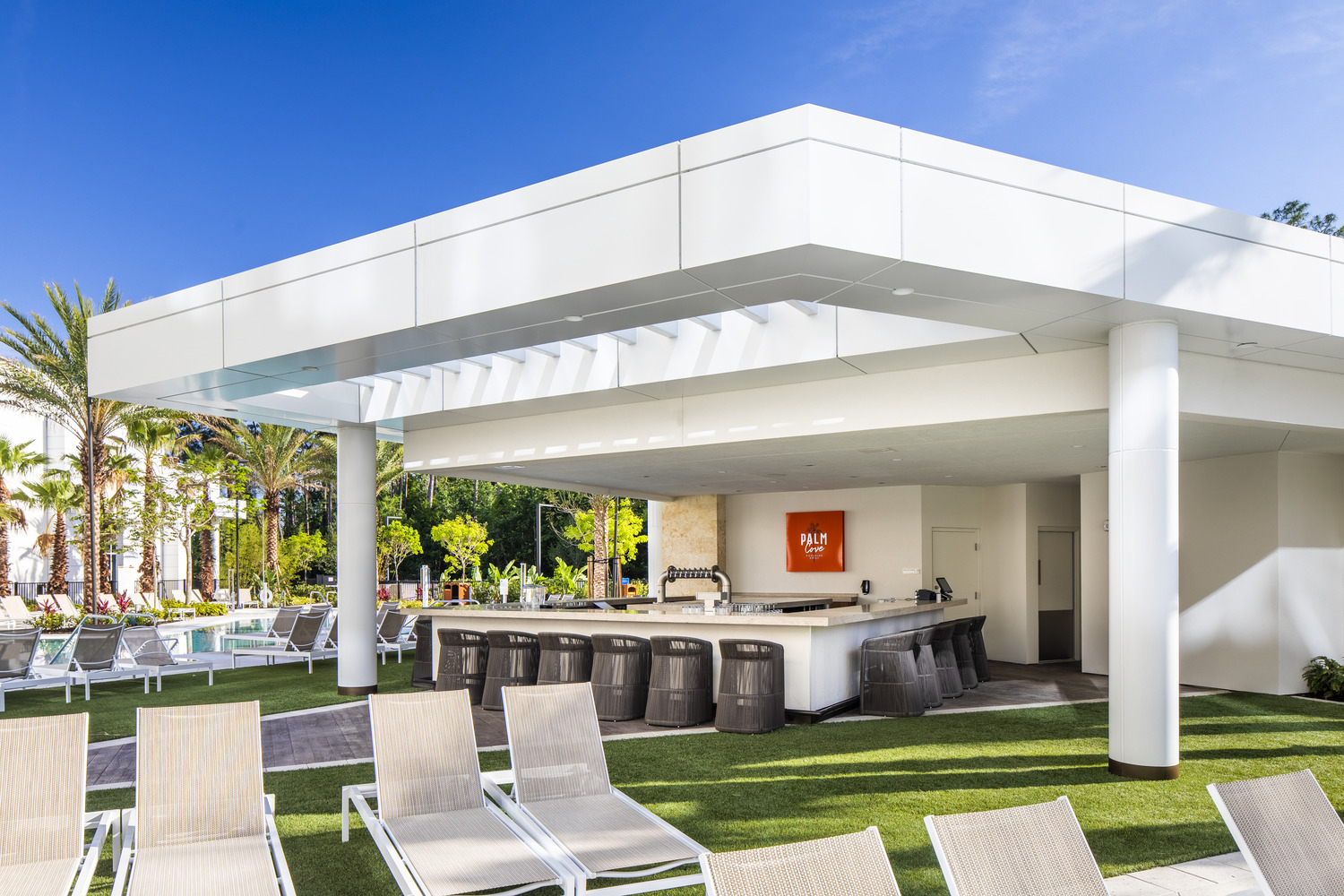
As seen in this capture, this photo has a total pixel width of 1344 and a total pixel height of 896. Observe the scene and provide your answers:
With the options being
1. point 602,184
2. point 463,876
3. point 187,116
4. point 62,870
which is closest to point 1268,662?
point 602,184

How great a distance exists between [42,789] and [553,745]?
2.46 meters

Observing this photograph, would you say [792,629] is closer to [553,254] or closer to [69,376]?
[553,254]

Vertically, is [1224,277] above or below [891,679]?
above

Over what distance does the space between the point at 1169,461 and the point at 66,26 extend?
5828cm

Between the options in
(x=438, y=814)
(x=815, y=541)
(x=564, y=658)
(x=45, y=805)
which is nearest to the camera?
(x=45, y=805)

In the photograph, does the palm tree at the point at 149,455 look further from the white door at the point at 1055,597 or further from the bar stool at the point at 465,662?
the white door at the point at 1055,597

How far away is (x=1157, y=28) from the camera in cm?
3225

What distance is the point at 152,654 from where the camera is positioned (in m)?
12.9

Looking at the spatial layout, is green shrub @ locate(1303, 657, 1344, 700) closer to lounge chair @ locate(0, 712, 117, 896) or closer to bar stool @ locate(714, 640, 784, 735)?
bar stool @ locate(714, 640, 784, 735)

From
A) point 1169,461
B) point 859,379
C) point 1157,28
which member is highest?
point 1157,28

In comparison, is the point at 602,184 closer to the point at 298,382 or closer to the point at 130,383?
the point at 298,382

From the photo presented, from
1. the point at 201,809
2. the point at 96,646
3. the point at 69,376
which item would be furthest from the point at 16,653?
the point at 69,376

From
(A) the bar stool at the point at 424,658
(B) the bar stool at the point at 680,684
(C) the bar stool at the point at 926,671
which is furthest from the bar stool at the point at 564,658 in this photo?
(C) the bar stool at the point at 926,671

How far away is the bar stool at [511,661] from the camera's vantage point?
1106cm
